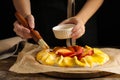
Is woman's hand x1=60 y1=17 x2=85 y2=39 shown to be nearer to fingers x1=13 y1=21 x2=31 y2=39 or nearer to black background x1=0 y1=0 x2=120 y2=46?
fingers x1=13 y1=21 x2=31 y2=39

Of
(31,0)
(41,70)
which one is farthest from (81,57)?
(31,0)

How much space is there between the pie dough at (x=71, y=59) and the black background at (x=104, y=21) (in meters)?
0.79

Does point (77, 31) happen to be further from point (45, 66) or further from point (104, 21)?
point (104, 21)

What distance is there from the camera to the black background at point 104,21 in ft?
6.49

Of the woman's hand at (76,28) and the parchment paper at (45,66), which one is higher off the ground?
the woman's hand at (76,28)

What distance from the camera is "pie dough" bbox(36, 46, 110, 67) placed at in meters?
1.15

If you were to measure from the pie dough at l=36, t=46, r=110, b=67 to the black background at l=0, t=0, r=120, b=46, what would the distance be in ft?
2.60

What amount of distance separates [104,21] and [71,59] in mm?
922

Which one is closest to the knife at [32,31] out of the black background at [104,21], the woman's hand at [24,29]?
the woman's hand at [24,29]

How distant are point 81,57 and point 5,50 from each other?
370 millimetres

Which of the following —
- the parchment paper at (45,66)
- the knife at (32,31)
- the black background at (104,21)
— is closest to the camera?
the parchment paper at (45,66)

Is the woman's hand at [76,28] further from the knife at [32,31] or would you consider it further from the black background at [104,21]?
the black background at [104,21]

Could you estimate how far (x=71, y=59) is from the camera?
1178 mm

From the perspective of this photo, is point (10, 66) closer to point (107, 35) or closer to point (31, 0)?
point (31, 0)
